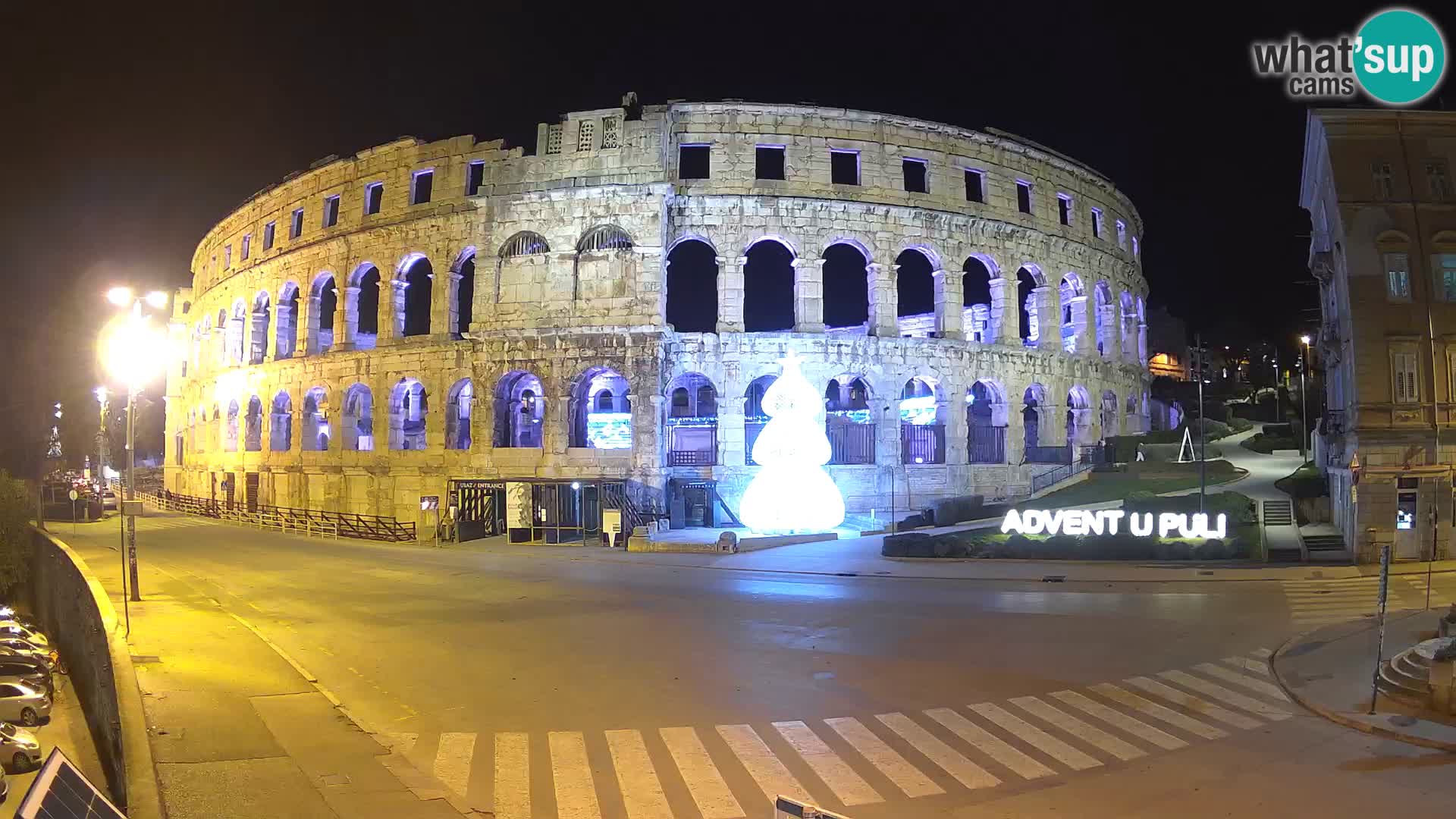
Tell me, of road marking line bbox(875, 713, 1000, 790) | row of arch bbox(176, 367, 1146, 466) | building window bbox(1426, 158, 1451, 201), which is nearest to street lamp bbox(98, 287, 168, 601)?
row of arch bbox(176, 367, 1146, 466)

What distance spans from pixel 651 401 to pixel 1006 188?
20.4 m

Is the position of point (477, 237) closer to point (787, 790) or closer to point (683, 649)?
point (683, 649)

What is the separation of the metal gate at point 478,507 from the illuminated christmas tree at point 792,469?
37.2 ft

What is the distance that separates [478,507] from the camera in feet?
118

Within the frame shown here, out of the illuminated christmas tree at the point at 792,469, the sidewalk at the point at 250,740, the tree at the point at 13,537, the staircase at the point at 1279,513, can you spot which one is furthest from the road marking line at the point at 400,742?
the tree at the point at 13,537

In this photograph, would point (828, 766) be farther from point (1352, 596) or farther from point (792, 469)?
point (792, 469)

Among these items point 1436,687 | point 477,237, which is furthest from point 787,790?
point 477,237

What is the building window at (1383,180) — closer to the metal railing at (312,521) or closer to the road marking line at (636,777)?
the road marking line at (636,777)

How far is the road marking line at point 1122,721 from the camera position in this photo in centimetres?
984

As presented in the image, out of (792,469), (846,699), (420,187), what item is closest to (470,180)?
(420,187)

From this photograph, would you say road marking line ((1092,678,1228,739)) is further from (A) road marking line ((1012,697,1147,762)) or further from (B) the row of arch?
(B) the row of arch

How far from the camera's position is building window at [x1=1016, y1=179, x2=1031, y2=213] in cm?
4069

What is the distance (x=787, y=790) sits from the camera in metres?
8.34

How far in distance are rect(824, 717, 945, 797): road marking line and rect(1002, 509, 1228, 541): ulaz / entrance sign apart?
17465 mm
